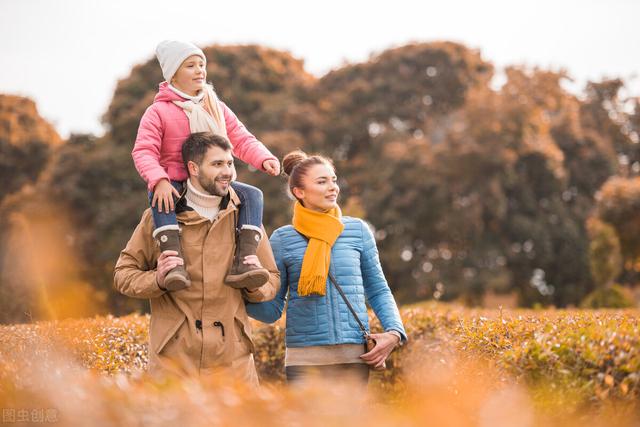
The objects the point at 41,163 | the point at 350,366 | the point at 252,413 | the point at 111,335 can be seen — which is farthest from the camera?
the point at 41,163

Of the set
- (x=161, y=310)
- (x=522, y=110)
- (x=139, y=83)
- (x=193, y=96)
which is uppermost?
(x=139, y=83)

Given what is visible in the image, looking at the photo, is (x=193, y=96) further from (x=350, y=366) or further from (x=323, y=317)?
(x=350, y=366)

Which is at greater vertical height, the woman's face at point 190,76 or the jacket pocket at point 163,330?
the woman's face at point 190,76

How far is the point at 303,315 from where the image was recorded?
5.10 m

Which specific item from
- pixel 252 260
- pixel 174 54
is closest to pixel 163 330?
pixel 252 260

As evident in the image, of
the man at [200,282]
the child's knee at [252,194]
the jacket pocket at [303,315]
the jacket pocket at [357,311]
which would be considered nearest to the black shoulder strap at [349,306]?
the jacket pocket at [357,311]

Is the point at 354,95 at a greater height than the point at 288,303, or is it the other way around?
the point at 354,95

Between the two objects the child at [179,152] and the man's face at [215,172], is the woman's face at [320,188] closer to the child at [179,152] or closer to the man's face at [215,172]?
the child at [179,152]

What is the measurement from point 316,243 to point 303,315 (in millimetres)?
464

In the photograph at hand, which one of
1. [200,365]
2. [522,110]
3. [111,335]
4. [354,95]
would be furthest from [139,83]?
[200,365]

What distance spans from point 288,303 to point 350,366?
22.7 inches

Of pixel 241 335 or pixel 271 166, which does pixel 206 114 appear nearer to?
pixel 271 166

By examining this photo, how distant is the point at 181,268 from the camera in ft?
14.4

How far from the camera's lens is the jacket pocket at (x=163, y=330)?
4512 millimetres
